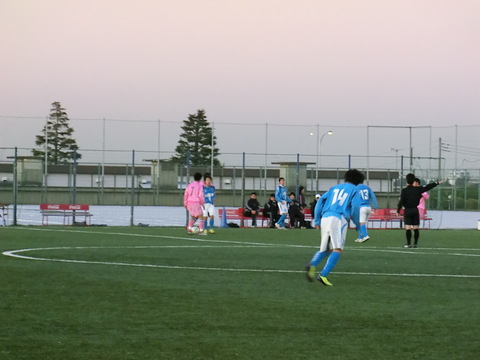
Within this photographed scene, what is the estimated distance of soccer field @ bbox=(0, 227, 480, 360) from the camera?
8.69 m

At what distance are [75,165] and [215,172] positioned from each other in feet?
35.7

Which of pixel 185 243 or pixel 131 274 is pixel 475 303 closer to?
pixel 131 274

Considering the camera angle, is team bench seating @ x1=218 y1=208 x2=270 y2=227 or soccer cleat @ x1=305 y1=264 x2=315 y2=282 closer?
soccer cleat @ x1=305 y1=264 x2=315 y2=282

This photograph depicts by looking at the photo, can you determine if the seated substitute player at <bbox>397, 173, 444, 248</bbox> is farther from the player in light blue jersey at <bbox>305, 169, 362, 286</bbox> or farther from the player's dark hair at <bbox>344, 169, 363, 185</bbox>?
the player in light blue jersey at <bbox>305, 169, 362, 286</bbox>

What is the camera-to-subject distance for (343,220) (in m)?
14.3

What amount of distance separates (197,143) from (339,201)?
50.4 metres

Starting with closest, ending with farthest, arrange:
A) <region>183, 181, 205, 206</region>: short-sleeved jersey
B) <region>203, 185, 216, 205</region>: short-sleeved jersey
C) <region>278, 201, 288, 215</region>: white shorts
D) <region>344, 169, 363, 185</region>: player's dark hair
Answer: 1. <region>344, 169, 363, 185</region>: player's dark hair
2. <region>183, 181, 205, 206</region>: short-sleeved jersey
3. <region>203, 185, 216, 205</region>: short-sleeved jersey
4. <region>278, 201, 288, 215</region>: white shorts

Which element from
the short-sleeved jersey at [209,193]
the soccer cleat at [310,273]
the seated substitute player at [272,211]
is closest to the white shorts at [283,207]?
the seated substitute player at [272,211]

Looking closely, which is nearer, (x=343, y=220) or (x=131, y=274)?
(x=343, y=220)

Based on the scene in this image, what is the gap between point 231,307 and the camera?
11.5 metres

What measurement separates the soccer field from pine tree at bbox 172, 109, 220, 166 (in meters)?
31.8

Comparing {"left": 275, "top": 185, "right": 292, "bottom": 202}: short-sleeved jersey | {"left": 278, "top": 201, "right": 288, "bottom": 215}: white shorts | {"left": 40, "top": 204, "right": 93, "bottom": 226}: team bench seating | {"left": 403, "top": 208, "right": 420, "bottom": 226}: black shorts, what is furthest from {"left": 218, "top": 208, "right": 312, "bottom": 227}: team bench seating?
{"left": 403, "top": 208, "right": 420, "bottom": 226}: black shorts

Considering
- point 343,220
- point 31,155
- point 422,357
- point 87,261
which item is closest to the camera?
point 422,357

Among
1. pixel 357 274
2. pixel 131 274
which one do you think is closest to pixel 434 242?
pixel 357 274
